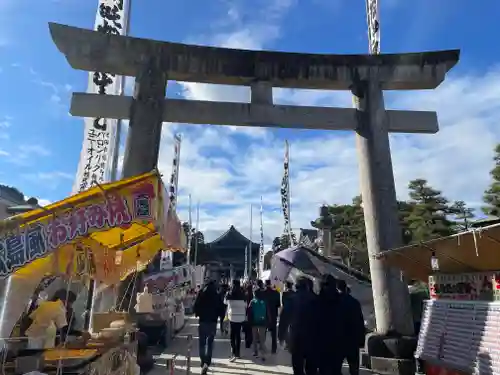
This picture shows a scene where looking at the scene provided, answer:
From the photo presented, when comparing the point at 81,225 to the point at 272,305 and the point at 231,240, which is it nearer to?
the point at 272,305

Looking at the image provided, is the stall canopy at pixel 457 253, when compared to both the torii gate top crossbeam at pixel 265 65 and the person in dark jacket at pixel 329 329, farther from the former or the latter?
the torii gate top crossbeam at pixel 265 65

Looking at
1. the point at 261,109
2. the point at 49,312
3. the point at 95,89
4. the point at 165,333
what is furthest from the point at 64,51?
the point at 165,333

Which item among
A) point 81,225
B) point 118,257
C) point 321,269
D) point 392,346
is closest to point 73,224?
point 81,225

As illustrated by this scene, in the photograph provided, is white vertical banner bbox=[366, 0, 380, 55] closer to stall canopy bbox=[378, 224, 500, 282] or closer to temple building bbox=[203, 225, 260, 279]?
stall canopy bbox=[378, 224, 500, 282]

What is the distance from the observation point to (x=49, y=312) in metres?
5.81

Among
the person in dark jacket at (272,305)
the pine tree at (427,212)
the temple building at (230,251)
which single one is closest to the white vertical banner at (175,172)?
the person in dark jacket at (272,305)

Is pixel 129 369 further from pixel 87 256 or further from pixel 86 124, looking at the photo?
pixel 86 124

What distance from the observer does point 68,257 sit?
225 inches

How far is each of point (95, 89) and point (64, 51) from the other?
1300 millimetres

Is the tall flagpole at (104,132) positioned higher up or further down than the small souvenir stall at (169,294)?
higher up

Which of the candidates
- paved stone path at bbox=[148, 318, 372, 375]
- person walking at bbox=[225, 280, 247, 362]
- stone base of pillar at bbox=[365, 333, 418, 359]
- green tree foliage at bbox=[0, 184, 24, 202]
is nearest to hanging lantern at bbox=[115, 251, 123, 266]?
paved stone path at bbox=[148, 318, 372, 375]

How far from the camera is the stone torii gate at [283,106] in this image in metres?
9.02

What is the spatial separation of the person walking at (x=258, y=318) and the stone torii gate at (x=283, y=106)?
8.03ft

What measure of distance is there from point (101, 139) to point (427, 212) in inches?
946
